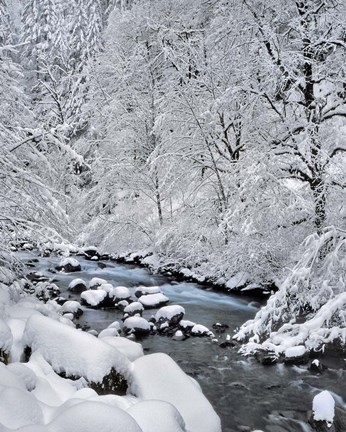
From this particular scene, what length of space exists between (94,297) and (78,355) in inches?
202

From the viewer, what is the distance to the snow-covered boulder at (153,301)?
951 cm

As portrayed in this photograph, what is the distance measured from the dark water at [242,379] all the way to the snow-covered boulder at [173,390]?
79 cm

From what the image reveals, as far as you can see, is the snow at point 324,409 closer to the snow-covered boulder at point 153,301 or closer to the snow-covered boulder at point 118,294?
the snow-covered boulder at point 153,301

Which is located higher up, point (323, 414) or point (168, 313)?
point (323, 414)

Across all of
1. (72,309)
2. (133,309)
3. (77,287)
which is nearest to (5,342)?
(72,309)

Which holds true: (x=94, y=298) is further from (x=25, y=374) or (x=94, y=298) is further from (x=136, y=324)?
(x=25, y=374)

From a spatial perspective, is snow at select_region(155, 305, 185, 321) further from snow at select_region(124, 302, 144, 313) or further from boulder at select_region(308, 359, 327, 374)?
boulder at select_region(308, 359, 327, 374)

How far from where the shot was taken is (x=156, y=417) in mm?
3533

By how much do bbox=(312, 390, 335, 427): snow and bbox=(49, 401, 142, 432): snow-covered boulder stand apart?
2.58m

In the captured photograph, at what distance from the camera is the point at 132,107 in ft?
55.1

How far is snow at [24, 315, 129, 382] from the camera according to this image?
14.3 ft

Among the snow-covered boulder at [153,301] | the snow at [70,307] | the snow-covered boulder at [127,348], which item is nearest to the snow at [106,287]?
the snow-covered boulder at [153,301]

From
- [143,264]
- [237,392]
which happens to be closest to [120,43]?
[143,264]

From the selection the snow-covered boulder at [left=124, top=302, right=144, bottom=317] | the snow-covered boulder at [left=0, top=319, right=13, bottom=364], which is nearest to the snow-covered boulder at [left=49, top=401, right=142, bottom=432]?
the snow-covered boulder at [left=0, top=319, right=13, bottom=364]
